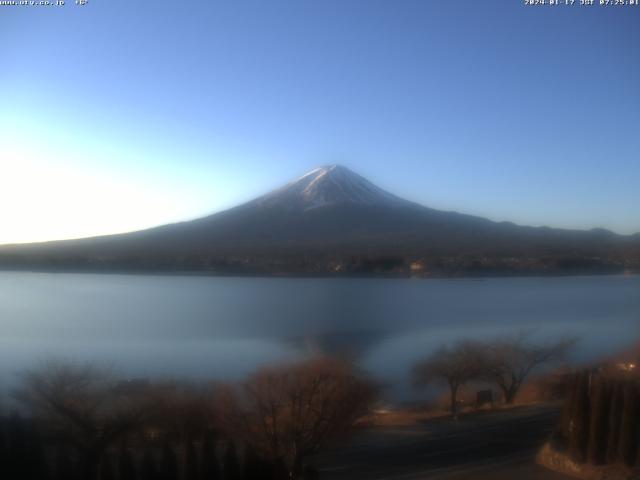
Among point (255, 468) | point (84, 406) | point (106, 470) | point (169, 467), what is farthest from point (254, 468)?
point (84, 406)

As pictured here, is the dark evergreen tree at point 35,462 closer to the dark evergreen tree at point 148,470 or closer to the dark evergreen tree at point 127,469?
the dark evergreen tree at point 127,469

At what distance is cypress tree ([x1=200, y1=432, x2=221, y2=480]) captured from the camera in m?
3.63

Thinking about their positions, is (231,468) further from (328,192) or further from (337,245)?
(328,192)

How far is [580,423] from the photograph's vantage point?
174 inches

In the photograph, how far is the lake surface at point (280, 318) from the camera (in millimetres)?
5945

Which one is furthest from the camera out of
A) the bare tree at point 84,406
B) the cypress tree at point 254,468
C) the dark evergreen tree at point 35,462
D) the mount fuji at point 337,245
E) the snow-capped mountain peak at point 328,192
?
the snow-capped mountain peak at point 328,192

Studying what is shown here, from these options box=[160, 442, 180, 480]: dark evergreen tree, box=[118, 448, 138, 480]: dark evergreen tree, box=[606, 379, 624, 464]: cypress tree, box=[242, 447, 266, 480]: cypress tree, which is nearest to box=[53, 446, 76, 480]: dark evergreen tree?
box=[118, 448, 138, 480]: dark evergreen tree

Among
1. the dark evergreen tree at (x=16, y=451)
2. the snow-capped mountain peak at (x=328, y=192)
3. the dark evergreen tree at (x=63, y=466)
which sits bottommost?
the dark evergreen tree at (x=63, y=466)

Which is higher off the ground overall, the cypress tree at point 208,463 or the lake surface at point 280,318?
the lake surface at point 280,318

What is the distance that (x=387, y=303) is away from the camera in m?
7.73

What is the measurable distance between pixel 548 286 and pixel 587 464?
4764 millimetres

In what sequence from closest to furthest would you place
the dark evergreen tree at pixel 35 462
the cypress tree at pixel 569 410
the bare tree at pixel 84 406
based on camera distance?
the dark evergreen tree at pixel 35 462, the bare tree at pixel 84 406, the cypress tree at pixel 569 410

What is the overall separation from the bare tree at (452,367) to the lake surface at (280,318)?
0.49 feet

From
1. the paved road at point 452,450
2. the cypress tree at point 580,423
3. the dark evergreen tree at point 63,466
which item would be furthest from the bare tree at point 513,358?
the dark evergreen tree at point 63,466
